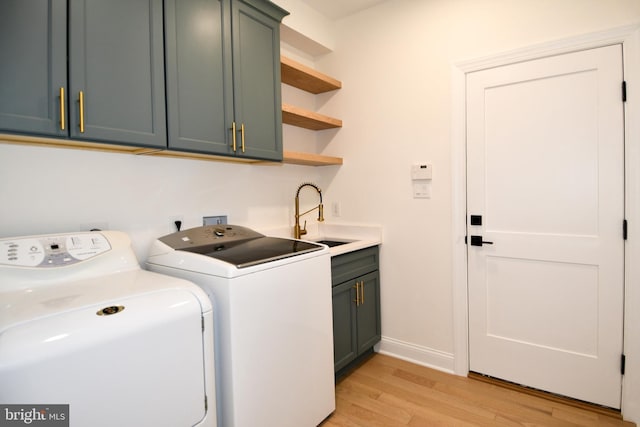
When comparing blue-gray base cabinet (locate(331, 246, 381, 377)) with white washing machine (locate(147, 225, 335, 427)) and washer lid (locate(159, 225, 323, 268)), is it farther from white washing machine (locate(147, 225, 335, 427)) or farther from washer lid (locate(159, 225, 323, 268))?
washer lid (locate(159, 225, 323, 268))

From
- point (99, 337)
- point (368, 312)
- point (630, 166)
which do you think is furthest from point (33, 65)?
point (630, 166)

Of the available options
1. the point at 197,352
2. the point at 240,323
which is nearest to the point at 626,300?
the point at 240,323

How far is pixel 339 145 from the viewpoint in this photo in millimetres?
2881

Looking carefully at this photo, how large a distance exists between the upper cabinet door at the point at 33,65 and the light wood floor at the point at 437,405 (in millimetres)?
1924

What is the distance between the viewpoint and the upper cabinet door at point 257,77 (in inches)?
75.3

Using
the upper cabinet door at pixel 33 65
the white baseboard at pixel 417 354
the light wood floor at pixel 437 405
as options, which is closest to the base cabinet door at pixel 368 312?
the white baseboard at pixel 417 354

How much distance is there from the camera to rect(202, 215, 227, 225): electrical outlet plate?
2.11 metres

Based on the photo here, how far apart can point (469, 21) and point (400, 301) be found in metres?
2.00

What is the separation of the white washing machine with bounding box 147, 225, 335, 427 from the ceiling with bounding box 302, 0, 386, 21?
1866 mm

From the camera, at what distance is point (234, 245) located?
1.85m

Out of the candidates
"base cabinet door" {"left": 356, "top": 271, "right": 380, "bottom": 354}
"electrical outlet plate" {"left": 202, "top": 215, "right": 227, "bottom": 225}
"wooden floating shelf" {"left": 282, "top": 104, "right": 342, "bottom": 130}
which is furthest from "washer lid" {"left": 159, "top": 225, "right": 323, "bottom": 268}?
"wooden floating shelf" {"left": 282, "top": 104, "right": 342, "bottom": 130}

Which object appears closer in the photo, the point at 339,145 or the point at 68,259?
the point at 68,259

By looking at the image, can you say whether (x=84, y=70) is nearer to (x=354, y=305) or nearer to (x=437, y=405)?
(x=354, y=305)

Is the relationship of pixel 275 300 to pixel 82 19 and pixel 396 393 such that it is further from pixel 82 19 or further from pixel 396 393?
pixel 82 19
